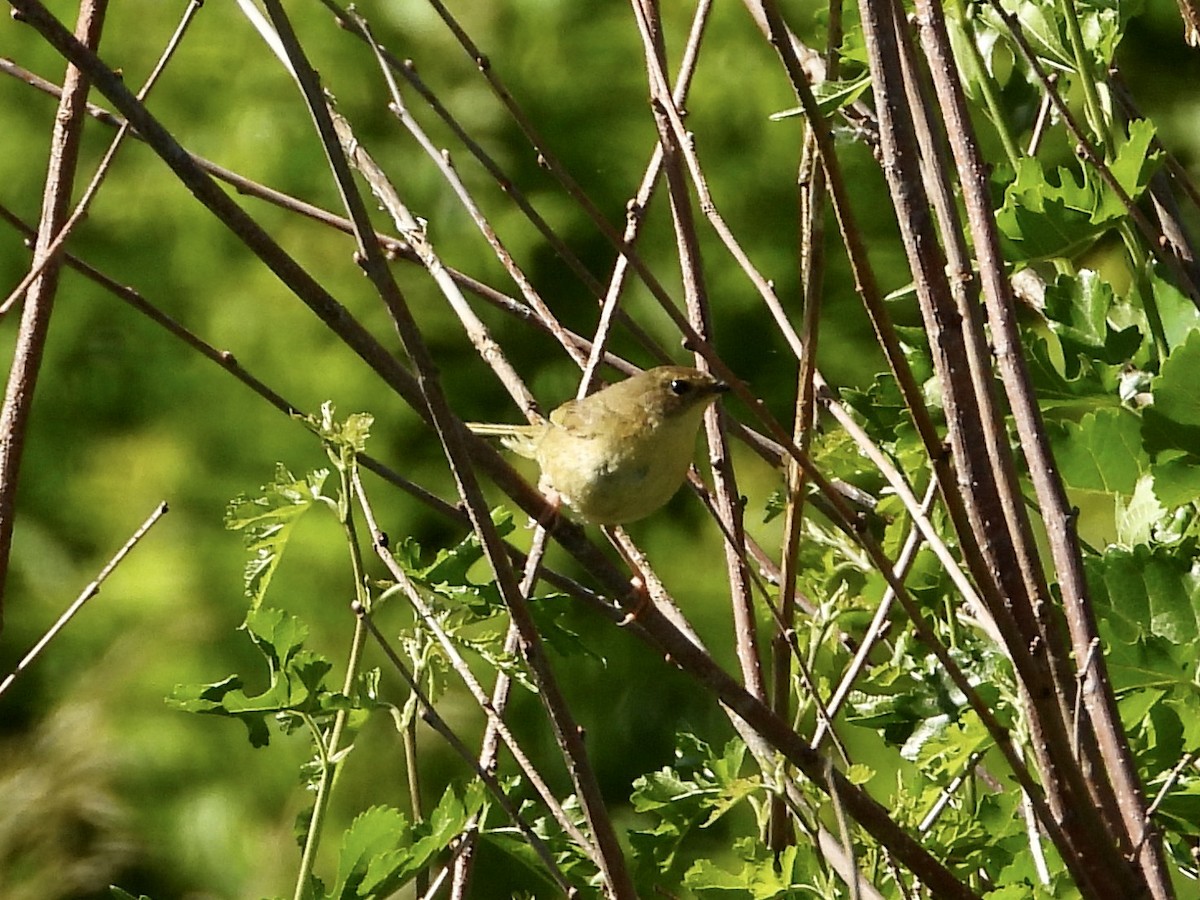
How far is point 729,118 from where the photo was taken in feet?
12.6

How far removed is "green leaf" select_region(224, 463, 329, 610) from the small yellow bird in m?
0.66

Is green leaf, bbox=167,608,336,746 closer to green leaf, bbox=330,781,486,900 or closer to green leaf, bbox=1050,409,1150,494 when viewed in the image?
green leaf, bbox=330,781,486,900

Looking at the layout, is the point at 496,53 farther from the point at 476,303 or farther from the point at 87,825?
the point at 87,825

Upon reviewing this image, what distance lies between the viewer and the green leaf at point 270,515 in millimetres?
1393

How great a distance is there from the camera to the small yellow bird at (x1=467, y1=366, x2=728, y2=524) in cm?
211

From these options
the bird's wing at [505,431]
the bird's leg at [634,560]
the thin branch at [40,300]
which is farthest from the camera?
the bird's wing at [505,431]

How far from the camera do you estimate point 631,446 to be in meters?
2.14

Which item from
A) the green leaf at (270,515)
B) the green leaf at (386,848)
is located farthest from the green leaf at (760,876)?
the green leaf at (270,515)

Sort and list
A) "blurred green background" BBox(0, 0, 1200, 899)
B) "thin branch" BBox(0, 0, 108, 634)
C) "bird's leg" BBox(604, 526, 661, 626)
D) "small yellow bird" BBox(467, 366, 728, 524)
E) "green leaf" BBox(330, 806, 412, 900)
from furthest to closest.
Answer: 1. "blurred green background" BBox(0, 0, 1200, 899)
2. "small yellow bird" BBox(467, 366, 728, 524)
3. "bird's leg" BBox(604, 526, 661, 626)
4. "thin branch" BBox(0, 0, 108, 634)
5. "green leaf" BBox(330, 806, 412, 900)

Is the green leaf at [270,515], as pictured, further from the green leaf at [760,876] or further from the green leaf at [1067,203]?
the green leaf at [1067,203]

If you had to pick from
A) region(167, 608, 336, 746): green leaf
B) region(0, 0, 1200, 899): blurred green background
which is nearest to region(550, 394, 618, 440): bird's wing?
region(167, 608, 336, 746): green leaf

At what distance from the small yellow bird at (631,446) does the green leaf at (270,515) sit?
665 mm

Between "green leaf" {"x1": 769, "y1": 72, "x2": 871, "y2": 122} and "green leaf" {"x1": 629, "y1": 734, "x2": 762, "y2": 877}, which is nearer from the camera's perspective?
"green leaf" {"x1": 769, "y1": 72, "x2": 871, "y2": 122}

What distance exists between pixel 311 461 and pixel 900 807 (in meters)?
2.29
